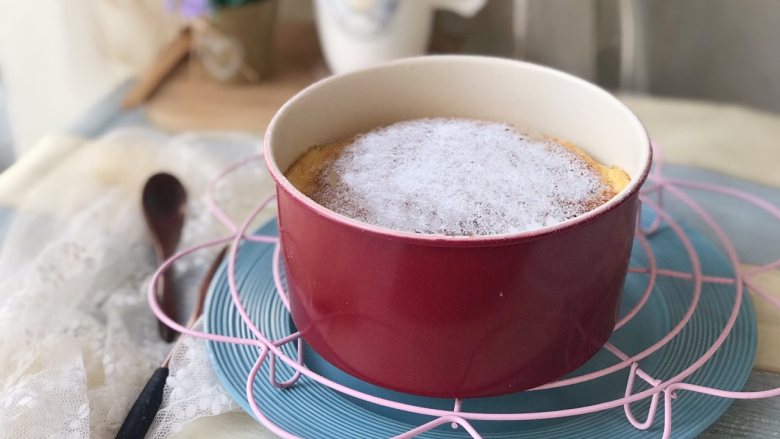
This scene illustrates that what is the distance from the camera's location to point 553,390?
0.53m

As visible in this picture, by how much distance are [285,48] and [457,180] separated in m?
0.63

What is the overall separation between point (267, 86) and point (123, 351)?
1.63ft

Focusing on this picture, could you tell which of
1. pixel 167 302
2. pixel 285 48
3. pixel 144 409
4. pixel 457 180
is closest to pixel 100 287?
pixel 167 302

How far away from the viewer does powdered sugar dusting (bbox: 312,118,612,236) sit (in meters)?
0.49

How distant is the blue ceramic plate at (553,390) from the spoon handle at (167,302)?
0.06 meters

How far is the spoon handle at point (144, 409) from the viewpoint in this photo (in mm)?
514

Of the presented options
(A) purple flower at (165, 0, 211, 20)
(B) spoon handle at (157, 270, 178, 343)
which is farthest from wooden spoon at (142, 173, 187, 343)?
(A) purple flower at (165, 0, 211, 20)

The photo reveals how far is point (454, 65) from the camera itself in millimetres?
616

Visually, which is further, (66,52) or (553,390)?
(66,52)

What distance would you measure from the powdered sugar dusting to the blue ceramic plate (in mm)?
117

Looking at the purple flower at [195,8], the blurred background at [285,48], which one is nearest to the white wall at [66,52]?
the blurred background at [285,48]

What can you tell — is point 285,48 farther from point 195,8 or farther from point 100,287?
point 100,287

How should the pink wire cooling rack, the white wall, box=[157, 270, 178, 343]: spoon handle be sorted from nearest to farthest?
the pink wire cooling rack
box=[157, 270, 178, 343]: spoon handle
the white wall

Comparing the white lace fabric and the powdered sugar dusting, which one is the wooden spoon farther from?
the powdered sugar dusting
